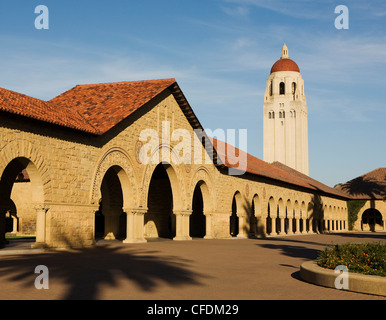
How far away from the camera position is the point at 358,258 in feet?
34.2

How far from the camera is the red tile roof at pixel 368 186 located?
2649 inches

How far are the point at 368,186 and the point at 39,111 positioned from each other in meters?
59.3

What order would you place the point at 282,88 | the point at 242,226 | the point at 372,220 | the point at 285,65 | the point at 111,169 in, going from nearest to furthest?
1. the point at 111,169
2. the point at 242,226
3. the point at 372,220
4. the point at 285,65
5. the point at 282,88

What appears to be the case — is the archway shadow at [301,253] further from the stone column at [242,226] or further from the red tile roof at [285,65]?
the red tile roof at [285,65]

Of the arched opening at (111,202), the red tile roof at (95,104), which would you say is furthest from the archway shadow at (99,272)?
the arched opening at (111,202)

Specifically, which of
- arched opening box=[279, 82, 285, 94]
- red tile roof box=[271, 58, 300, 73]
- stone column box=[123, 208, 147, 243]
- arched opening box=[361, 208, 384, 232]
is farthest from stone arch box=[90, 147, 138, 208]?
red tile roof box=[271, 58, 300, 73]

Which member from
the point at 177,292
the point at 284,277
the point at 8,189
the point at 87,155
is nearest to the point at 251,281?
the point at 284,277

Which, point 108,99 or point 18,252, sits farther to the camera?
point 108,99

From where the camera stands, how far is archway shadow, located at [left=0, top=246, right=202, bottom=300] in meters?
9.66

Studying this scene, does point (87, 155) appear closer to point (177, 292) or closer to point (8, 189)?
point (8, 189)

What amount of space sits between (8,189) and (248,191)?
20.1 meters

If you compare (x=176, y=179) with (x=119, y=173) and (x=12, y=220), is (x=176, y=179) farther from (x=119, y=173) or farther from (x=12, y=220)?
(x=12, y=220)

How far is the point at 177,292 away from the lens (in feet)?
30.0

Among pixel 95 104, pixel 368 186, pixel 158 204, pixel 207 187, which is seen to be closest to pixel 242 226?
pixel 207 187
